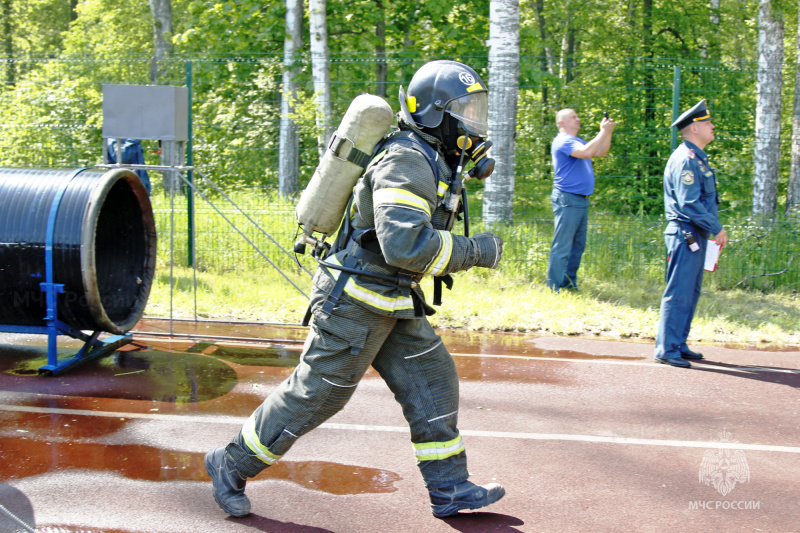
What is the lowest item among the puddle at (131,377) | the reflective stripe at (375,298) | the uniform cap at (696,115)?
the puddle at (131,377)

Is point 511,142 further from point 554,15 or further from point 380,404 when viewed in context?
point 554,15

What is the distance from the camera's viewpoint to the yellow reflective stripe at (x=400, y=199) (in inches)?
125

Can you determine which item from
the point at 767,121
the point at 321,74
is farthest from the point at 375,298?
the point at 767,121

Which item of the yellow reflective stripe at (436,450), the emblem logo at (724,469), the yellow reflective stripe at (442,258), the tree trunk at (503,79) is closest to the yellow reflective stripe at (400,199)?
the yellow reflective stripe at (442,258)

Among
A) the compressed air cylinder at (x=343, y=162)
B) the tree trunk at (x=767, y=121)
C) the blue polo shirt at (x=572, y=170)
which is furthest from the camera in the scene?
the tree trunk at (x=767, y=121)

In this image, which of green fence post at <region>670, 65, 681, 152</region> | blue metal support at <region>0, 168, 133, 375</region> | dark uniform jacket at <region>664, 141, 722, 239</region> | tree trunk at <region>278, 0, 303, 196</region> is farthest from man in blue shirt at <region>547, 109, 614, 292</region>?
blue metal support at <region>0, 168, 133, 375</region>

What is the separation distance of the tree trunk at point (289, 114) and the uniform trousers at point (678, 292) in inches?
220

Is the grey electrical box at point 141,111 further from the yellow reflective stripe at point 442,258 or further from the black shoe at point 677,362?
the black shoe at point 677,362

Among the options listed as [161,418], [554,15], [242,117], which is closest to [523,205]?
[242,117]

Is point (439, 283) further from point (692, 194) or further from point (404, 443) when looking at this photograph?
point (692, 194)

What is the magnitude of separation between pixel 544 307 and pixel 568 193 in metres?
1.43

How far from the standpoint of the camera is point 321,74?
456 inches

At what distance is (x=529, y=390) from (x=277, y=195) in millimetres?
5758

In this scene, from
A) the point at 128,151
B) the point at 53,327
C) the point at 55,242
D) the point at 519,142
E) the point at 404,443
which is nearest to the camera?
the point at 404,443
